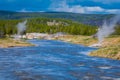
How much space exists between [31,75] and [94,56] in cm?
3936

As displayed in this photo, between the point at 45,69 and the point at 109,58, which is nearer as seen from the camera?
the point at 45,69

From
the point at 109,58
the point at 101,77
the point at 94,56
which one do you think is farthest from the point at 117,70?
the point at 94,56

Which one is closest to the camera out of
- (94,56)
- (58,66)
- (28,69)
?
(28,69)

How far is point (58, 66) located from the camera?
6931cm

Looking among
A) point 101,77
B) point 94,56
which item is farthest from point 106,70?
point 94,56

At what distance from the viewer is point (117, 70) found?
2539 inches

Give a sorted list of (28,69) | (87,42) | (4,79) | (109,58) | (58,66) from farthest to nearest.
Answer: (87,42), (109,58), (58,66), (28,69), (4,79)

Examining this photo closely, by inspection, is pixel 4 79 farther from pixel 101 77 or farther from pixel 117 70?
pixel 117 70

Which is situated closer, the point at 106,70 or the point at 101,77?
the point at 101,77

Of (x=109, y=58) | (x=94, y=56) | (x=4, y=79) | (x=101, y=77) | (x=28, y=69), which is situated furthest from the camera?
(x=94, y=56)

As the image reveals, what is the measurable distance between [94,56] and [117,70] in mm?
28811

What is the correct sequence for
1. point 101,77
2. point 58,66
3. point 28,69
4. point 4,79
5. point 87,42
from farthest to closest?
point 87,42 → point 58,66 → point 28,69 → point 101,77 → point 4,79

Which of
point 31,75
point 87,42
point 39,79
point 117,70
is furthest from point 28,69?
point 87,42

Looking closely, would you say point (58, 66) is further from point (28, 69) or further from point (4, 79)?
point (4, 79)
